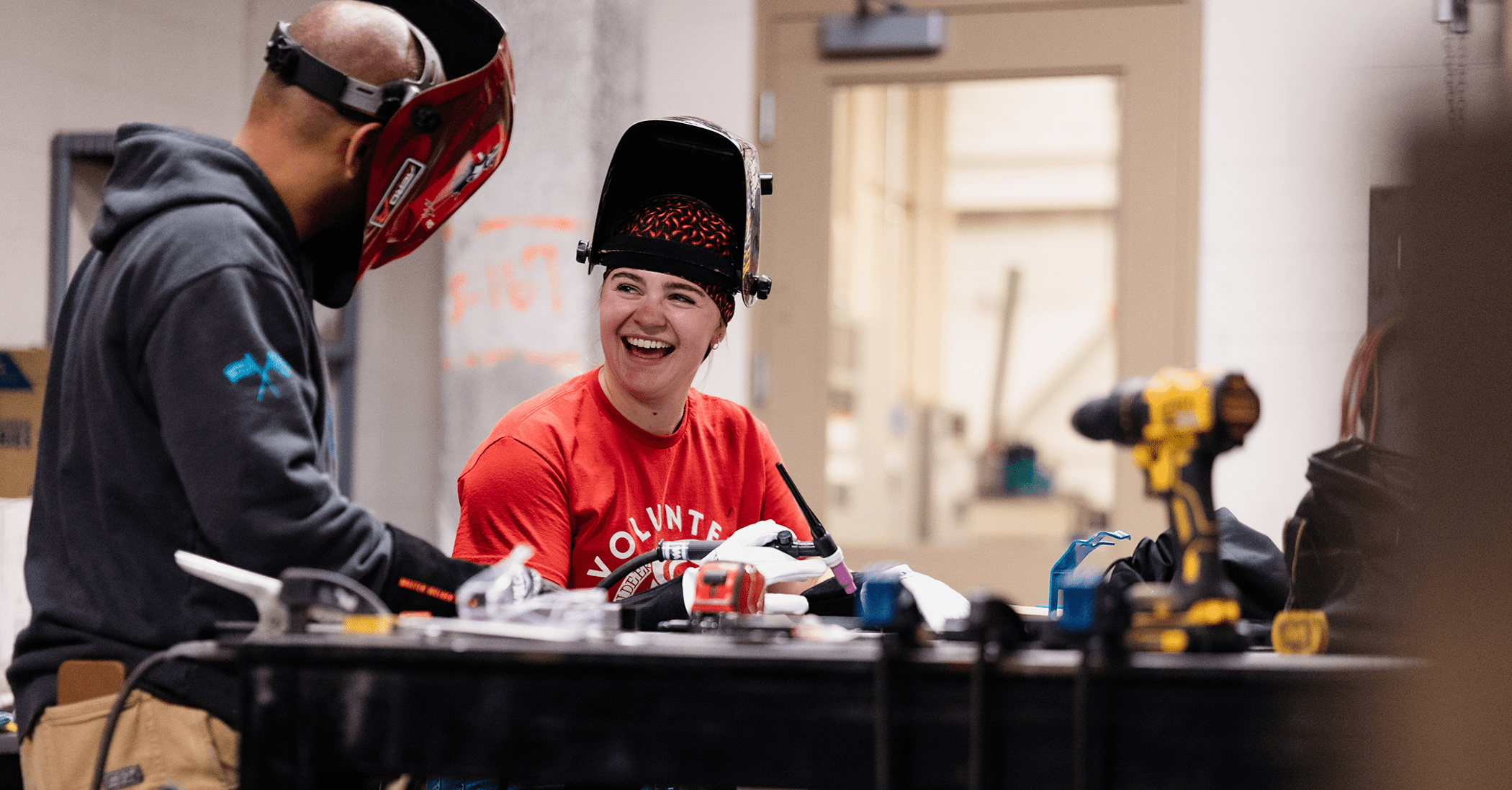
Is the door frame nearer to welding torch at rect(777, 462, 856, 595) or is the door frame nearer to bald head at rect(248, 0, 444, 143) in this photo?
welding torch at rect(777, 462, 856, 595)

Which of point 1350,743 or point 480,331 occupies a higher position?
point 480,331

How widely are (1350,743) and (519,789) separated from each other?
1.28 meters

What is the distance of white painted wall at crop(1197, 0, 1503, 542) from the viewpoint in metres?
3.43

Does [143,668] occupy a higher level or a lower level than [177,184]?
lower

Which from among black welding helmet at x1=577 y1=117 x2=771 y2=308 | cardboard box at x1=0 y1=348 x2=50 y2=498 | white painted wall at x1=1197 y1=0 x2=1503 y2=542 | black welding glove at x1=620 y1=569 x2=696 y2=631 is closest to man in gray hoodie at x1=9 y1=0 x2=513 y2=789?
black welding glove at x1=620 y1=569 x2=696 y2=631

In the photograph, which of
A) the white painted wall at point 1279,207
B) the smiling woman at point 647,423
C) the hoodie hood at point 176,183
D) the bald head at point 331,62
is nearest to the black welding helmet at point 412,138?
the bald head at point 331,62

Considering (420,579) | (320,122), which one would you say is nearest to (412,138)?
(320,122)

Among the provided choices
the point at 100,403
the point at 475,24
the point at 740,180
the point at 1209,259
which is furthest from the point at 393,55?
the point at 1209,259

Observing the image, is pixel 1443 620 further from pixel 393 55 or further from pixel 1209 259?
pixel 1209 259

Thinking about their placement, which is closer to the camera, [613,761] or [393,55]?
[613,761]

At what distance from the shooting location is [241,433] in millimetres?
1190

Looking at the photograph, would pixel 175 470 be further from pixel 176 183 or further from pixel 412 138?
pixel 412 138

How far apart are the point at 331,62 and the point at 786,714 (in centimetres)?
87

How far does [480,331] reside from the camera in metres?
3.62
